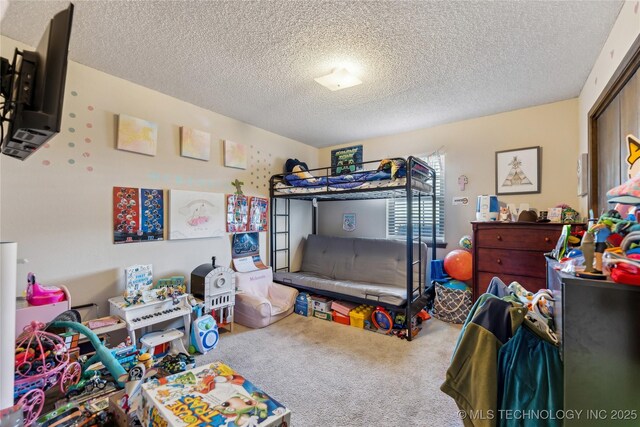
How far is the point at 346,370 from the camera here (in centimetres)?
219

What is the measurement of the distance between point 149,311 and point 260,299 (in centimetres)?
110

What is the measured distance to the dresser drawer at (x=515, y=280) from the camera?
2.49m

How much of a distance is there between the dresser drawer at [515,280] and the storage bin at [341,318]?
4.65ft

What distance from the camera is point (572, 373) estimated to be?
0.86 m

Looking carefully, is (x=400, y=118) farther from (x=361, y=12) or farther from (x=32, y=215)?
(x=32, y=215)

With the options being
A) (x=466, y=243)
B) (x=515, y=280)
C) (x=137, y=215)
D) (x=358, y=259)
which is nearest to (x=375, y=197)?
(x=358, y=259)

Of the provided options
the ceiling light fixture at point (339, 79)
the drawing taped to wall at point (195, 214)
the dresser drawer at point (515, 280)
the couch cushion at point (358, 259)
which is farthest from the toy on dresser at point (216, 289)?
the dresser drawer at point (515, 280)

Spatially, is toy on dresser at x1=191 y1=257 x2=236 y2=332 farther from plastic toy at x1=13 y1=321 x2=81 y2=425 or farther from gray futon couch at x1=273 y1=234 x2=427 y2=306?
plastic toy at x1=13 y1=321 x2=81 y2=425

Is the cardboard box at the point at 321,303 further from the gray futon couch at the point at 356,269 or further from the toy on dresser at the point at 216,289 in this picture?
the toy on dresser at the point at 216,289

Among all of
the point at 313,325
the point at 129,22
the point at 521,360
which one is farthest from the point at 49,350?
the point at 313,325

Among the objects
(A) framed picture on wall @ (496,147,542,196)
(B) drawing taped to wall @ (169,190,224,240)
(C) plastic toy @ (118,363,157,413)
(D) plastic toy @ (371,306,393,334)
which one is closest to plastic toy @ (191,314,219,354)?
(B) drawing taped to wall @ (169,190,224,240)

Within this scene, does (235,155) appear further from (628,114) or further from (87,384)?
(628,114)

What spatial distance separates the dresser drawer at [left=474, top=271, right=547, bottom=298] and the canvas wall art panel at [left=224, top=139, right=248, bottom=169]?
3.03 m

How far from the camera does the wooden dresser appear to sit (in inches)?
97.0
